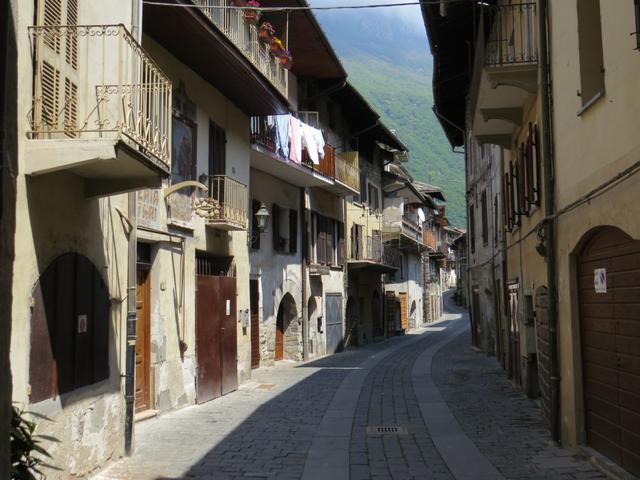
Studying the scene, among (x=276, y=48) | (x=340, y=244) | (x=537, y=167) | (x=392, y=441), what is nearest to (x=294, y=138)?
(x=276, y=48)

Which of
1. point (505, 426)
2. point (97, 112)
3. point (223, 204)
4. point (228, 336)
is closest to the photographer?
point (97, 112)

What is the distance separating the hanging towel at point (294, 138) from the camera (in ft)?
58.2

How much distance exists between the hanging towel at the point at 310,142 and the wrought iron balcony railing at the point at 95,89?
36.1ft

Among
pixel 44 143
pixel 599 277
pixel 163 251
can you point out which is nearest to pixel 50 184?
pixel 44 143

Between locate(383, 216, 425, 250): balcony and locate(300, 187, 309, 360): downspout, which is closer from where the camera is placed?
locate(300, 187, 309, 360): downspout

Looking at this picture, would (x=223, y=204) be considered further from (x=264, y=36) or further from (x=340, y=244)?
(x=340, y=244)

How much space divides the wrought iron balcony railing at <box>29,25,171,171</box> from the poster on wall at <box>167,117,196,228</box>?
11.5ft

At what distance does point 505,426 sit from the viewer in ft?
31.7

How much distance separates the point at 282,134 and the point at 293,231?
4241 mm

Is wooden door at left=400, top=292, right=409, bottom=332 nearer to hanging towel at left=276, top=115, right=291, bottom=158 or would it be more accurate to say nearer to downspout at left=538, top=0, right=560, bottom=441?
hanging towel at left=276, top=115, right=291, bottom=158

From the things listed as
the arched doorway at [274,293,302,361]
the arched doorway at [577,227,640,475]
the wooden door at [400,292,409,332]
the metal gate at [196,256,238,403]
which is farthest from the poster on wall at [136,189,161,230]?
the wooden door at [400,292,409,332]

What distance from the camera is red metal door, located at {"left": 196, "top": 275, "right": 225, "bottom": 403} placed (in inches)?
470

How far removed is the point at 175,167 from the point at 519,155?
6062mm

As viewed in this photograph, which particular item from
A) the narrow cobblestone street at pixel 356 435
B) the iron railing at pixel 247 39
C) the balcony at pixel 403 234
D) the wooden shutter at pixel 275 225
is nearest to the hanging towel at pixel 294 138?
the wooden shutter at pixel 275 225
